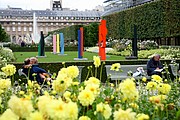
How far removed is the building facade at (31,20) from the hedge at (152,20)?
76812 mm

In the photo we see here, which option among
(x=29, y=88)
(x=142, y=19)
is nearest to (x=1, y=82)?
(x=29, y=88)

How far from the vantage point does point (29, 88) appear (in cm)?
414

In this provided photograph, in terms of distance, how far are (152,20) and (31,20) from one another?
87.7 meters

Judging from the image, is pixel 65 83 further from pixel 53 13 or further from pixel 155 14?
pixel 53 13

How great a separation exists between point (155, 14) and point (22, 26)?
293 feet

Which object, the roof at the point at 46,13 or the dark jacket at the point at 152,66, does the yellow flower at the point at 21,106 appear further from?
the roof at the point at 46,13

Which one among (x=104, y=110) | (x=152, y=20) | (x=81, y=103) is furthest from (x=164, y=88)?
(x=152, y=20)

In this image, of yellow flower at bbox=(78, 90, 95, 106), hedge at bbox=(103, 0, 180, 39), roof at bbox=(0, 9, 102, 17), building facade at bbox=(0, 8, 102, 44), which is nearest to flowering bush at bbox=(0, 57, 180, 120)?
yellow flower at bbox=(78, 90, 95, 106)

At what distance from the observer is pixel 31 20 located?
115188mm

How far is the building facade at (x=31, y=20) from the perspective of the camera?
114m

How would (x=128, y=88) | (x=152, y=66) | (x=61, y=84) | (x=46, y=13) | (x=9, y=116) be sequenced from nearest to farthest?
(x=9, y=116) → (x=128, y=88) → (x=61, y=84) → (x=152, y=66) → (x=46, y=13)

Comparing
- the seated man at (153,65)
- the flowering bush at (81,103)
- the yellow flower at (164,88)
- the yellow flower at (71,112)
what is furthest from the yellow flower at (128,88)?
the seated man at (153,65)

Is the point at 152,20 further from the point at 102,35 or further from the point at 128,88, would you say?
the point at 128,88

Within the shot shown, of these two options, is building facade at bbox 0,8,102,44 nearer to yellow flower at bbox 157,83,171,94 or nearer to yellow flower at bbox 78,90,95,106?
yellow flower at bbox 157,83,171,94
